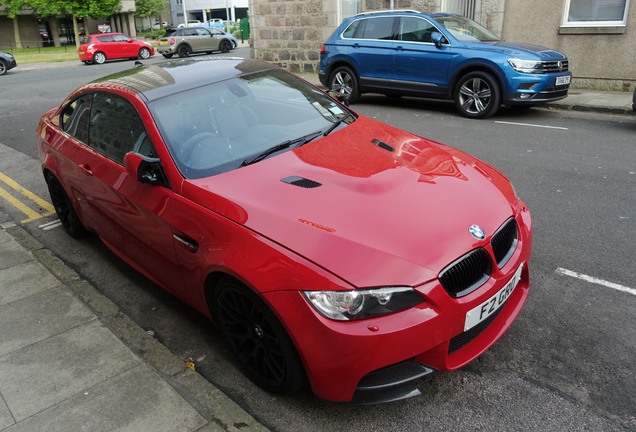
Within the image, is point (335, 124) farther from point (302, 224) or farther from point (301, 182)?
point (302, 224)

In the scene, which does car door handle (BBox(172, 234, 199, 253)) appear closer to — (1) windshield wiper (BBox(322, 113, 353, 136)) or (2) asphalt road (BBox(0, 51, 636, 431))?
(2) asphalt road (BBox(0, 51, 636, 431))

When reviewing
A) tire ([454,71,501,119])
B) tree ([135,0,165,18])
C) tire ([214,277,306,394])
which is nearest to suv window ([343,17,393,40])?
tire ([454,71,501,119])

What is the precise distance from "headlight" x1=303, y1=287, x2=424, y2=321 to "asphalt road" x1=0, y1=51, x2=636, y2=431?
67 cm

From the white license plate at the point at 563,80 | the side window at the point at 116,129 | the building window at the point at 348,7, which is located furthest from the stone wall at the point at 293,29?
the side window at the point at 116,129

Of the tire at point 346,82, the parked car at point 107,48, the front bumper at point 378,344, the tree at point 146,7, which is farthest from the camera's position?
the tree at point 146,7

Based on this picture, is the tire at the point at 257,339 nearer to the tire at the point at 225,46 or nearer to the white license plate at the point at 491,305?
the white license plate at the point at 491,305

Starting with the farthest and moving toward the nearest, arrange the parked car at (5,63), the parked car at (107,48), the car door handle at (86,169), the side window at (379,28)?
1. the parked car at (107,48)
2. the parked car at (5,63)
3. the side window at (379,28)
4. the car door handle at (86,169)

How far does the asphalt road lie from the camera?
2.70 m

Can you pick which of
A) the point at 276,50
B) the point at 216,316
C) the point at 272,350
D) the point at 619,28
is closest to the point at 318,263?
the point at 272,350

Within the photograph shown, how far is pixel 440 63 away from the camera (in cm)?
990

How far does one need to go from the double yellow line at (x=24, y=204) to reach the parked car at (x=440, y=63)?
15.4 ft

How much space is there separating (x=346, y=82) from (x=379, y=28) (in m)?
1.37

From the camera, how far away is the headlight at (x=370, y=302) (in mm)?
2371

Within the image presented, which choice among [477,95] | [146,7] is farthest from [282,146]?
→ [146,7]
